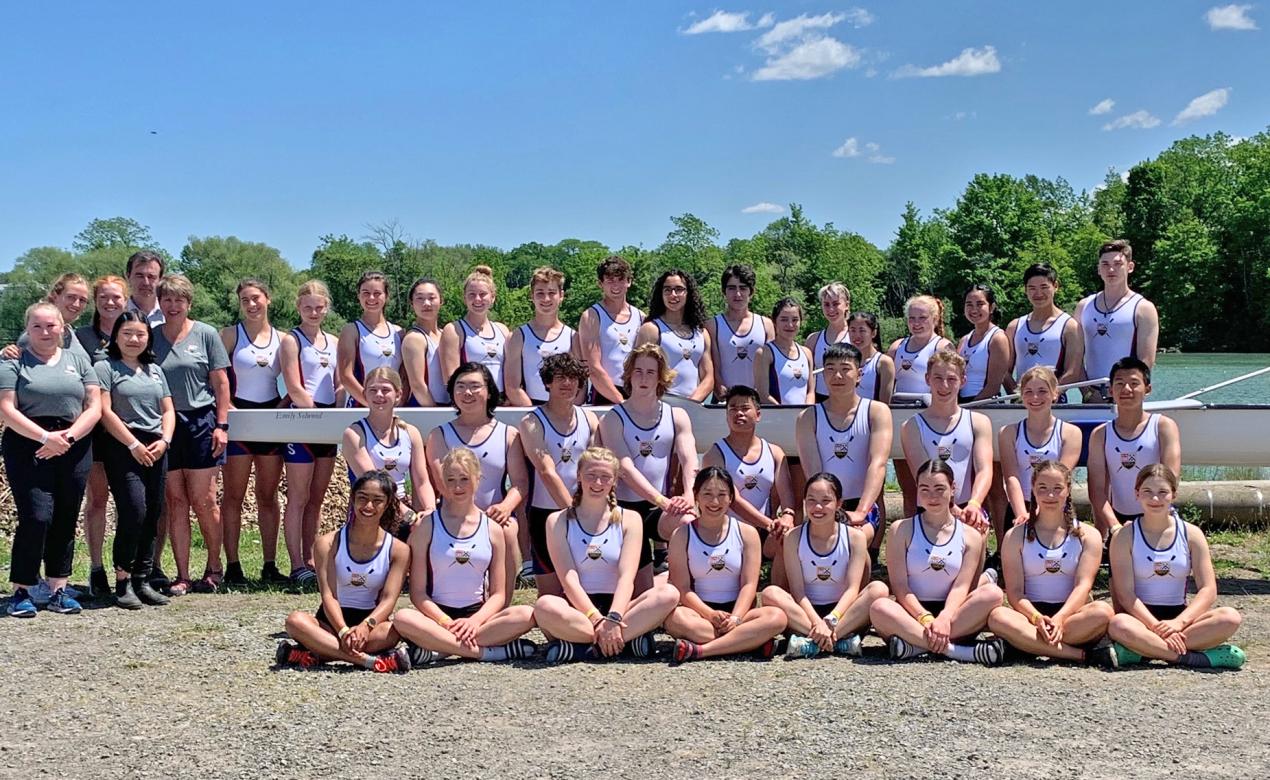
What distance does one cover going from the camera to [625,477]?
579 centimetres

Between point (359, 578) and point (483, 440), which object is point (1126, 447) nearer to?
point (483, 440)

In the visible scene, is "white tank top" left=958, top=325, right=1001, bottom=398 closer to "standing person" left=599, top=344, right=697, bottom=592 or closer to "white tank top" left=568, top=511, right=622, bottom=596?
"standing person" left=599, top=344, right=697, bottom=592

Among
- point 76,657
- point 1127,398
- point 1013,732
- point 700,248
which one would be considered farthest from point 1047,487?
point 700,248

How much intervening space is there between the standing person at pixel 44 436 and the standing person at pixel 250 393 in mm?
912

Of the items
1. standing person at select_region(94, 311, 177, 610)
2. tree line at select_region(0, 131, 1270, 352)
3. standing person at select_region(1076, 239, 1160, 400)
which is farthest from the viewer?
tree line at select_region(0, 131, 1270, 352)

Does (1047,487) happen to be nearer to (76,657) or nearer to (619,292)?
(619,292)

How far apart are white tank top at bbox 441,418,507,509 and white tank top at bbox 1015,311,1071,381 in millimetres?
3181

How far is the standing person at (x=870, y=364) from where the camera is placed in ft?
22.6

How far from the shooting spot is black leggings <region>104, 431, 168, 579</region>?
607 cm

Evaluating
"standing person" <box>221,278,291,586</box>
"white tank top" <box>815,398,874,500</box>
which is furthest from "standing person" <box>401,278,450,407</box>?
"white tank top" <box>815,398,874,500</box>

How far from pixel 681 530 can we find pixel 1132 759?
2.20 meters

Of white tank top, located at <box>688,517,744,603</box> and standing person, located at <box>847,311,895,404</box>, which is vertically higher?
standing person, located at <box>847,311,895,404</box>

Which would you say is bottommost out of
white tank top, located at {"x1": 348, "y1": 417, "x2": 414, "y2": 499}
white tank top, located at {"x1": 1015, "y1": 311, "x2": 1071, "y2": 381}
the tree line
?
white tank top, located at {"x1": 348, "y1": 417, "x2": 414, "y2": 499}

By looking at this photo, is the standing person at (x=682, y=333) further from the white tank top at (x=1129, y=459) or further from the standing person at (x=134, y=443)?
the standing person at (x=134, y=443)
